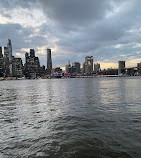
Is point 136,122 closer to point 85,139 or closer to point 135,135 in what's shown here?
point 135,135

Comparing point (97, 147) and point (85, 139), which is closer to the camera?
point (97, 147)

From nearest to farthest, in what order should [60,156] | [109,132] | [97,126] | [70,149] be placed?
[60,156]
[70,149]
[109,132]
[97,126]

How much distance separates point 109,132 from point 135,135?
200 centimetres

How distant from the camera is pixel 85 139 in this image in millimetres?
9492

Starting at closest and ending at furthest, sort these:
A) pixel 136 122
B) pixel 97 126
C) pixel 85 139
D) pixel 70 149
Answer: pixel 70 149 → pixel 85 139 → pixel 97 126 → pixel 136 122

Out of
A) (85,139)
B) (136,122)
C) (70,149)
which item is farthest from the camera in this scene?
(136,122)

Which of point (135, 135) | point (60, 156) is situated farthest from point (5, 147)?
point (135, 135)

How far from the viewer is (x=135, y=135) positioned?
9.90 m

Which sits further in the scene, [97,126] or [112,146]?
[97,126]

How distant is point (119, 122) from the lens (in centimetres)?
1299

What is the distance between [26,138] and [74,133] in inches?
156

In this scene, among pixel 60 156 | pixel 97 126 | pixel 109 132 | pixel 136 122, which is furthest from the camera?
pixel 136 122

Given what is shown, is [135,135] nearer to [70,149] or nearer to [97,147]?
[97,147]

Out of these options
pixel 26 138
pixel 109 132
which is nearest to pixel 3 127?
pixel 26 138
